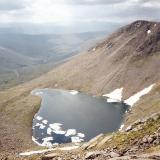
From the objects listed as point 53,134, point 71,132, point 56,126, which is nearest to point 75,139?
point 71,132

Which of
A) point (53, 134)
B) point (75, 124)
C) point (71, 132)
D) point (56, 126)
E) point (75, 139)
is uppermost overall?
point (75, 139)

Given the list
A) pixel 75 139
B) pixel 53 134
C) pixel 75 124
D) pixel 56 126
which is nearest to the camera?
pixel 75 139

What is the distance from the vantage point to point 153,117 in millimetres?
66062

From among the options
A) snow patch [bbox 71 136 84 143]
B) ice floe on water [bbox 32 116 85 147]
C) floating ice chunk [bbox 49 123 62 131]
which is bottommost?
floating ice chunk [bbox 49 123 62 131]

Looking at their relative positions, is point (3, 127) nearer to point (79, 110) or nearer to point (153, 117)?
point (79, 110)

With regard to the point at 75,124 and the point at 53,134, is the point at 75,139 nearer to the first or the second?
the point at 53,134

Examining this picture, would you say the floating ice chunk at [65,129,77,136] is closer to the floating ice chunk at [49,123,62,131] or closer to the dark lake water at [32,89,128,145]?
the dark lake water at [32,89,128,145]

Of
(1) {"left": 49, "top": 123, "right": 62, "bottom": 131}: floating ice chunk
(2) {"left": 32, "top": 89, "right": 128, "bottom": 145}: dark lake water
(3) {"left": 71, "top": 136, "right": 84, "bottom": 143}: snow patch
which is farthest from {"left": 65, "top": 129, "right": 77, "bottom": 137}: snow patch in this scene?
(1) {"left": 49, "top": 123, "right": 62, "bottom": 131}: floating ice chunk

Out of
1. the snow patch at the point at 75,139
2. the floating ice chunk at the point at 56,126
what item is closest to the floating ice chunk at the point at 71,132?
the snow patch at the point at 75,139

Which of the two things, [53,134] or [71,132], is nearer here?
[71,132]

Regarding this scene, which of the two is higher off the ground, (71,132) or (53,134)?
(71,132)

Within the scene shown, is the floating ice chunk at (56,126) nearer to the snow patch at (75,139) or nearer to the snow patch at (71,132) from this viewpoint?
the snow patch at (71,132)

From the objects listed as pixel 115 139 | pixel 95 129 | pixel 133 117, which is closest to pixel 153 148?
pixel 115 139

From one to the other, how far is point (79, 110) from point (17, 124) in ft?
118
